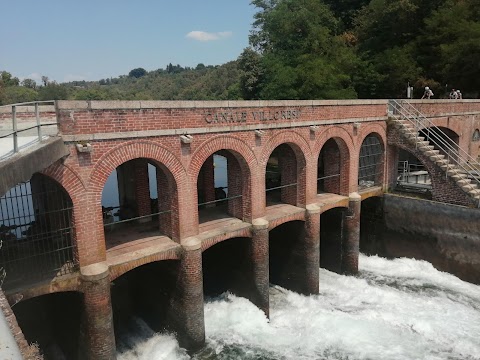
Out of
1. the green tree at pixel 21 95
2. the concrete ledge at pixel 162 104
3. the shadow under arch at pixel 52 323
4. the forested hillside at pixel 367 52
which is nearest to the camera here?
the concrete ledge at pixel 162 104

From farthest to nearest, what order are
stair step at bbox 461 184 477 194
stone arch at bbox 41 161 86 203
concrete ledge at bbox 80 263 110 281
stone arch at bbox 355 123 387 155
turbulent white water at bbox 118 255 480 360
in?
stone arch at bbox 355 123 387 155
stair step at bbox 461 184 477 194
turbulent white water at bbox 118 255 480 360
concrete ledge at bbox 80 263 110 281
stone arch at bbox 41 161 86 203

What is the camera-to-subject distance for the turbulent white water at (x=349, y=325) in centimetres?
1238

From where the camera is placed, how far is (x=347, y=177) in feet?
56.7

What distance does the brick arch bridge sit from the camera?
982 cm

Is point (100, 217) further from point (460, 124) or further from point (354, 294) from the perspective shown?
point (460, 124)

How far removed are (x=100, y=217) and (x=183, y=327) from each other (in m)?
4.40

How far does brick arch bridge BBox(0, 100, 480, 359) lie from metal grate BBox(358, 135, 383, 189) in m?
0.13

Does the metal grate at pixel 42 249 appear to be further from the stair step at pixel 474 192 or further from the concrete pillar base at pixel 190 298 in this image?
the stair step at pixel 474 192

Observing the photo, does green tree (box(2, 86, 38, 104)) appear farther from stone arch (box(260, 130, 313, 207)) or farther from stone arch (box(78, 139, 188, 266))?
stone arch (box(78, 139, 188, 266))

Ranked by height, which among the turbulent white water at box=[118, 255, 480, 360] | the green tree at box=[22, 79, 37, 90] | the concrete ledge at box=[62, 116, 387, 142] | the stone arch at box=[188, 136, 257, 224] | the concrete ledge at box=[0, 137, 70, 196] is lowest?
the turbulent white water at box=[118, 255, 480, 360]

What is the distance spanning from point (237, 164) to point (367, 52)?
26937 mm

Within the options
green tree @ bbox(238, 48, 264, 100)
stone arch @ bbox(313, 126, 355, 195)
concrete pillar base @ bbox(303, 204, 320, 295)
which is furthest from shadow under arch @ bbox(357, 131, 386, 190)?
green tree @ bbox(238, 48, 264, 100)

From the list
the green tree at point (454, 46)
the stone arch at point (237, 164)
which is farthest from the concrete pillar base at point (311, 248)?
the green tree at point (454, 46)

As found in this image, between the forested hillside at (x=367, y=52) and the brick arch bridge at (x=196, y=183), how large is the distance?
460 inches
